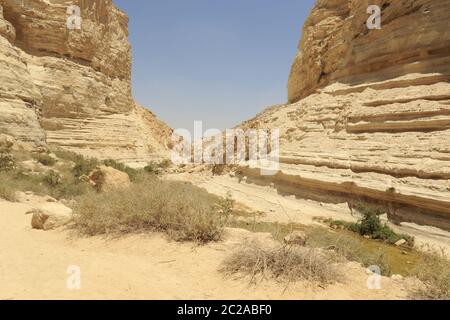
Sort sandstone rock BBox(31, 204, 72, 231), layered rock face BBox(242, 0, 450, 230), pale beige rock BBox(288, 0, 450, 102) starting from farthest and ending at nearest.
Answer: pale beige rock BBox(288, 0, 450, 102) → layered rock face BBox(242, 0, 450, 230) → sandstone rock BBox(31, 204, 72, 231)

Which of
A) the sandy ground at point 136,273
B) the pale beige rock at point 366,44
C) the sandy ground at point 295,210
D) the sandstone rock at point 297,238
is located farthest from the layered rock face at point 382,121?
the sandy ground at point 136,273

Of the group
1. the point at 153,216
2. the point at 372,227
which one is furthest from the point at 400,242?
the point at 153,216

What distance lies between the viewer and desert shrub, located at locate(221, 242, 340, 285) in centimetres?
322

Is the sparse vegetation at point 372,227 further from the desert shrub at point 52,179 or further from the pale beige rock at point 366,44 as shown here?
the desert shrub at point 52,179

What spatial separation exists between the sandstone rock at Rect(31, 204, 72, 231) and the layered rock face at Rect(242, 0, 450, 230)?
6945 mm

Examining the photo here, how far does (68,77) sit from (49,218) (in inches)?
575

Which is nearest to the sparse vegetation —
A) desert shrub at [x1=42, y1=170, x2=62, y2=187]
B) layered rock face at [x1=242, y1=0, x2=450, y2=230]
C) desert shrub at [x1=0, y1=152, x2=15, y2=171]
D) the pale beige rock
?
layered rock face at [x1=242, y1=0, x2=450, y2=230]

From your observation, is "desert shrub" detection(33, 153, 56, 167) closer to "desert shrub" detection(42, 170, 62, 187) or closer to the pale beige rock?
"desert shrub" detection(42, 170, 62, 187)

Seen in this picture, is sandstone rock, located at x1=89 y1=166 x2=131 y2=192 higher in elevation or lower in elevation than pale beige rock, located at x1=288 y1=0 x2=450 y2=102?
lower

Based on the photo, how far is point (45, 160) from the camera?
425 inches

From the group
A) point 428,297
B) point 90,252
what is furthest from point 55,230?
point 428,297

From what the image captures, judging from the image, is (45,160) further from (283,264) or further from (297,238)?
(283,264)

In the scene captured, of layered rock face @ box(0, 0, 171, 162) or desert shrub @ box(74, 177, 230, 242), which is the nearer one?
desert shrub @ box(74, 177, 230, 242)
